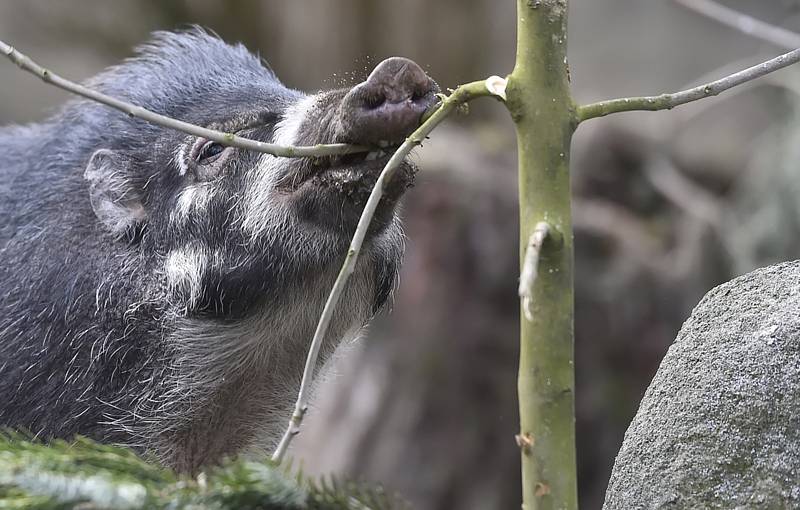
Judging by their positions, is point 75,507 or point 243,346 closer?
point 75,507

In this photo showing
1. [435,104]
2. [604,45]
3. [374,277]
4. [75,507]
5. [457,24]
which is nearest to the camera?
[75,507]

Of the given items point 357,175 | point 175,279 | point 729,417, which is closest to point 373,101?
point 357,175

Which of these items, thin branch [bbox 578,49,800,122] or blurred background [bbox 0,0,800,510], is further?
blurred background [bbox 0,0,800,510]

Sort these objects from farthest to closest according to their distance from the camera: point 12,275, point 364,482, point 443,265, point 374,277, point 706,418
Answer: point 443,265 → point 12,275 → point 374,277 → point 706,418 → point 364,482

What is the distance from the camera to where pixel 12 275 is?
366 centimetres

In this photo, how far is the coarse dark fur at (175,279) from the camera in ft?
10.6

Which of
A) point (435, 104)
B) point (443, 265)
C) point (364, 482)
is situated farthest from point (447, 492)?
point (364, 482)

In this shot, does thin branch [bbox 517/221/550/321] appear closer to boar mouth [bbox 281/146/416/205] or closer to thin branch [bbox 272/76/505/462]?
thin branch [bbox 272/76/505/462]

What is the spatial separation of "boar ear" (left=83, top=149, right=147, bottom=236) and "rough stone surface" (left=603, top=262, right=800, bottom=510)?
2062 mm

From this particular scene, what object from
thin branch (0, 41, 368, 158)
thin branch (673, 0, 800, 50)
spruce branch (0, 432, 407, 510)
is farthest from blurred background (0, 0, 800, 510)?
spruce branch (0, 432, 407, 510)

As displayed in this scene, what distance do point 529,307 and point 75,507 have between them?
0.81 metres

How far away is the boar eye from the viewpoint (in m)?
3.39

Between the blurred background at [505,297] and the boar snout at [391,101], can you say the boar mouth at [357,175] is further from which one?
the blurred background at [505,297]

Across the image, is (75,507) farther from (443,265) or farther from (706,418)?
(443,265)
